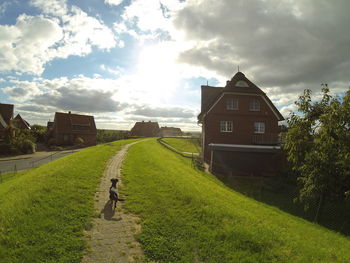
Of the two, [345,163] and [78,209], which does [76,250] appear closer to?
[78,209]

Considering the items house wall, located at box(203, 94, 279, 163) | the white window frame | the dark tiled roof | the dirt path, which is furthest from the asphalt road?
the white window frame

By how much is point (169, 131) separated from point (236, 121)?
211 ft

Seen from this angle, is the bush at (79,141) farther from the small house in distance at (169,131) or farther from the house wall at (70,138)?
the small house in distance at (169,131)

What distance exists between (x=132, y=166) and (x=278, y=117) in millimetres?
18984

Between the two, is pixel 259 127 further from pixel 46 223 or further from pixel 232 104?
pixel 46 223

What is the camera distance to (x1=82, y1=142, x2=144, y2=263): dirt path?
4398 mm

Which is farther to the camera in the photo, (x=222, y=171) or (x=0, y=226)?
(x=222, y=171)

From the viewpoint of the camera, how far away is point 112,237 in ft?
16.9

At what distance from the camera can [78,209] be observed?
6.33 meters

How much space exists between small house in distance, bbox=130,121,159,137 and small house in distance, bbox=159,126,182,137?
21.1 feet

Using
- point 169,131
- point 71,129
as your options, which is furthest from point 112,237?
point 169,131

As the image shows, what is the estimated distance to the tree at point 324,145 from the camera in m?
8.89

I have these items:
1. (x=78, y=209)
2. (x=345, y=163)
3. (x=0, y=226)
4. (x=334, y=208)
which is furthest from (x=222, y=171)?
(x=0, y=226)

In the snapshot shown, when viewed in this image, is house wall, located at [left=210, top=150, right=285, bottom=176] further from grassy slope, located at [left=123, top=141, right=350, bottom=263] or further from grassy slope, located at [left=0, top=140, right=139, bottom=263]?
grassy slope, located at [left=0, top=140, right=139, bottom=263]
